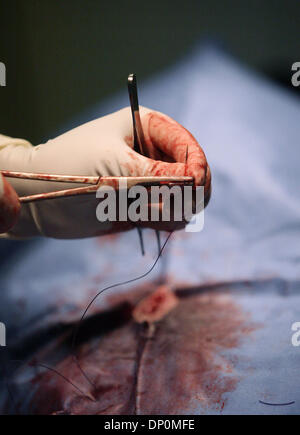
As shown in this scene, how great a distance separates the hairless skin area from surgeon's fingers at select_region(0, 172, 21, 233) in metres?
0.27

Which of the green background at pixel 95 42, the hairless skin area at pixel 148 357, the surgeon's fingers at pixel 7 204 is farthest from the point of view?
the green background at pixel 95 42

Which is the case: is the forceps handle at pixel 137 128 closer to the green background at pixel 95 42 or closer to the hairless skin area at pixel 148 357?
the green background at pixel 95 42

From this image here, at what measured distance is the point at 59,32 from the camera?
2.28ft

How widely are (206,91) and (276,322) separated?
0.66m

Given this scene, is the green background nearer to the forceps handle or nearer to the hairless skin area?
the forceps handle

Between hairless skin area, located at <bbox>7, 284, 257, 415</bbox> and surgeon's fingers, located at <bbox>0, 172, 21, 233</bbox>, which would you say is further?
hairless skin area, located at <bbox>7, 284, 257, 415</bbox>

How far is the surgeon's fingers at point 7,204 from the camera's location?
1.53 feet

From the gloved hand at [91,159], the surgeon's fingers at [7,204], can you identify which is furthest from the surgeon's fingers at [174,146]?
the surgeon's fingers at [7,204]

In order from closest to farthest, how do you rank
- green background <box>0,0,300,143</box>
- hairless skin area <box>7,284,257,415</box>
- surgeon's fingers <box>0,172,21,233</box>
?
1. surgeon's fingers <box>0,172,21,233</box>
2. hairless skin area <box>7,284,257,415</box>
3. green background <box>0,0,300,143</box>

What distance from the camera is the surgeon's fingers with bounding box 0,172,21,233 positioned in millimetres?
467

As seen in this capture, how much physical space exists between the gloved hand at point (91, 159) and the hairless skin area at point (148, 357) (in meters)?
0.19

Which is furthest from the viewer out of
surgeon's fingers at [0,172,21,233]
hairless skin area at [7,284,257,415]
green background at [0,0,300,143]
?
green background at [0,0,300,143]

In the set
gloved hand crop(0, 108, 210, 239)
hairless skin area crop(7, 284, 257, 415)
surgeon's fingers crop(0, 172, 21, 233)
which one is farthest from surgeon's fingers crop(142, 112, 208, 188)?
hairless skin area crop(7, 284, 257, 415)
